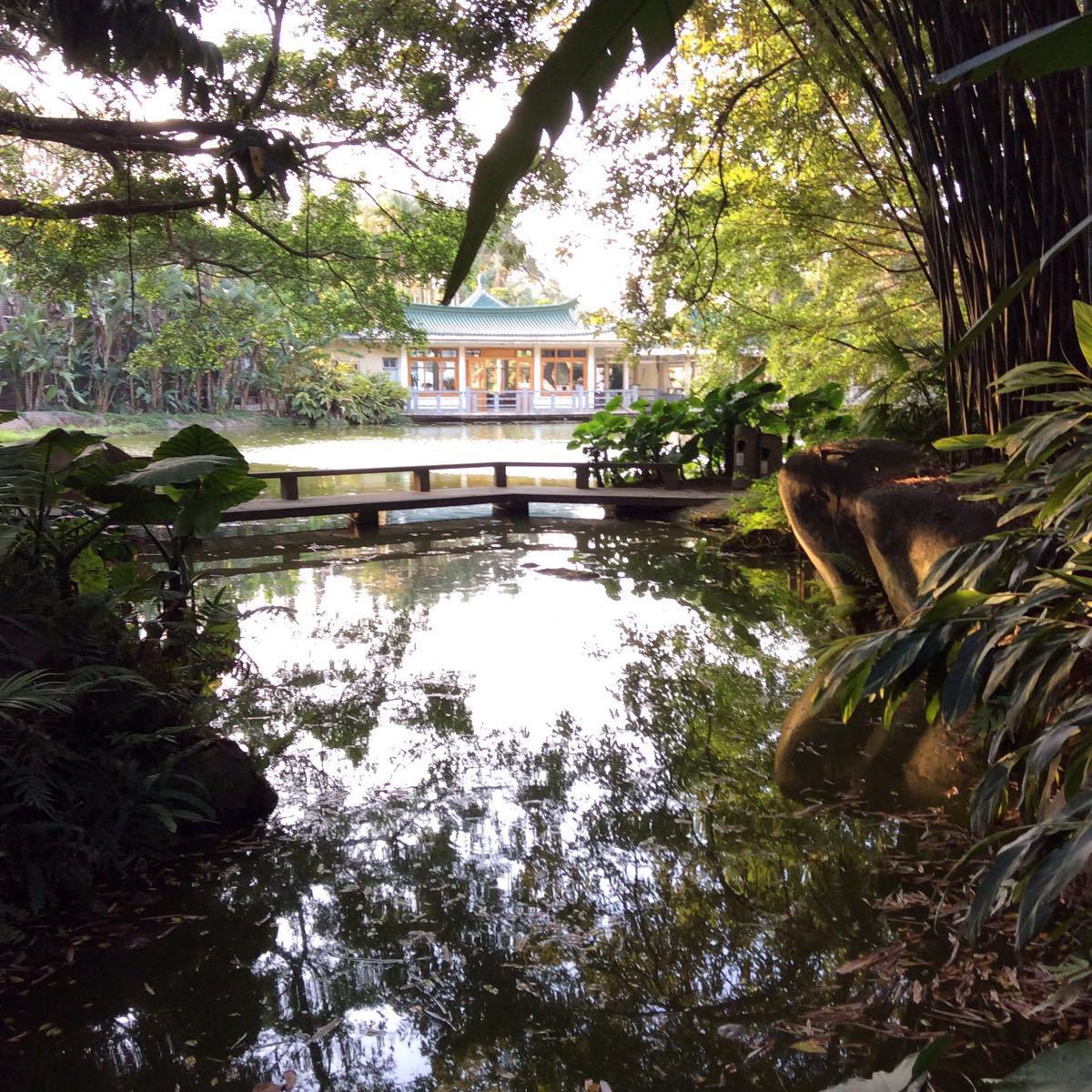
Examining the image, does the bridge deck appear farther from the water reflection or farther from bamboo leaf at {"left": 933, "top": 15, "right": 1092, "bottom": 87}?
bamboo leaf at {"left": 933, "top": 15, "right": 1092, "bottom": 87}

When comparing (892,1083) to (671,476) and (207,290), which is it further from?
(207,290)

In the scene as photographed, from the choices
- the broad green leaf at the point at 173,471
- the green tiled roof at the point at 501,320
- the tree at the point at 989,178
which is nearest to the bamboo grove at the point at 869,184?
the tree at the point at 989,178

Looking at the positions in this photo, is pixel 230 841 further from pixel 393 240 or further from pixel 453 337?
pixel 453 337

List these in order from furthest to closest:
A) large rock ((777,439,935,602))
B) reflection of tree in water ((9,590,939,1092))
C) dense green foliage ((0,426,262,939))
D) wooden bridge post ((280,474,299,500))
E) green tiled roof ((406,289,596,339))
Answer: green tiled roof ((406,289,596,339)), wooden bridge post ((280,474,299,500)), large rock ((777,439,935,602)), dense green foliage ((0,426,262,939)), reflection of tree in water ((9,590,939,1092))

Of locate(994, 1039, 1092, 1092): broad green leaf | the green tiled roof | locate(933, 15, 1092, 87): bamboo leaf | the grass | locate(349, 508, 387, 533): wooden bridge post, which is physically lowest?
locate(349, 508, 387, 533): wooden bridge post

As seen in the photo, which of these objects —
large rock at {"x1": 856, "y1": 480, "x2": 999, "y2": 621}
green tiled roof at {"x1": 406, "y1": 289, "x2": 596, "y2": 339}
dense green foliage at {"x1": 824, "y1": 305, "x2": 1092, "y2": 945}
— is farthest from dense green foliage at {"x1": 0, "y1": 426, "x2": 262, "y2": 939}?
green tiled roof at {"x1": 406, "y1": 289, "x2": 596, "y2": 339}

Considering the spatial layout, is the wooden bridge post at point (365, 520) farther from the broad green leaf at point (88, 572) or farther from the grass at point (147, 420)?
→ the grass at point (147, 420)

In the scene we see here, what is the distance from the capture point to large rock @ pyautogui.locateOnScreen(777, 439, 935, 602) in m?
4.29

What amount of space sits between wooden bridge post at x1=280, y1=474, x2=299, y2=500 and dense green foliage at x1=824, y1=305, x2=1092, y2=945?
6.74 meters

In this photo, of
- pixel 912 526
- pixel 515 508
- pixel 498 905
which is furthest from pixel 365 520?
pixel 498 905

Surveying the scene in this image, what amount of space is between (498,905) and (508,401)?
22.3 m

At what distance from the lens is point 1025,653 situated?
1666 mm

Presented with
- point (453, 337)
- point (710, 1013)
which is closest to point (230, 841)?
point (710, 1013)

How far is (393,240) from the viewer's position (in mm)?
8117
